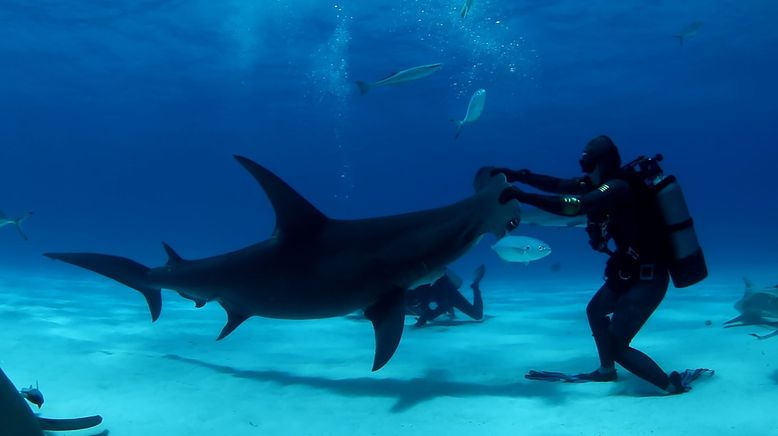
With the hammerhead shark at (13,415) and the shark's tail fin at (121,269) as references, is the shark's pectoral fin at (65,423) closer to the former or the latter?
the hammerhead shark at (13,415)

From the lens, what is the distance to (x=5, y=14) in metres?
28.4

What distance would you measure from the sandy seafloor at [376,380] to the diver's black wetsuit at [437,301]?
0.27 metres

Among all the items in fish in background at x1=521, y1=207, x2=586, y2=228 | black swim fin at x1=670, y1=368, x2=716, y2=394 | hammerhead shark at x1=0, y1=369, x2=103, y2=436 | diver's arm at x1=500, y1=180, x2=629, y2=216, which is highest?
fish in background at x1=521, y1=207, x2=586, y2=228

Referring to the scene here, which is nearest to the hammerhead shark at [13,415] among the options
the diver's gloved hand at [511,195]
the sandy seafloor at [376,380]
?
the sandy seafloor at [376,380]

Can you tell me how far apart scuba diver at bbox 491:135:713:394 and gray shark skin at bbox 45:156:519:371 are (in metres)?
0.56

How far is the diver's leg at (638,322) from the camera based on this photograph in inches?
167

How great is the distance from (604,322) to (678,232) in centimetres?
111

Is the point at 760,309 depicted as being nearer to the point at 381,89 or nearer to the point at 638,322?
the point at 638,322

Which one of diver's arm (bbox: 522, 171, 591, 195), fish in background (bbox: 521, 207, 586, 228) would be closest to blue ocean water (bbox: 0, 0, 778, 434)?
fish in background (bbox: 521, 207, 586, 228)

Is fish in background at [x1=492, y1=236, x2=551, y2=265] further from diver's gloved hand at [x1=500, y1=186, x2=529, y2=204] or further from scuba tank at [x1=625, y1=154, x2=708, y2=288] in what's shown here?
diver's gloved hand at [x1=500, y1=186, x2=529, y2=204]

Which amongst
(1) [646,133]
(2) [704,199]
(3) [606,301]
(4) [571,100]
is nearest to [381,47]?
(4) [571,100]

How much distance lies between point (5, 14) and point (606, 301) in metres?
34.8

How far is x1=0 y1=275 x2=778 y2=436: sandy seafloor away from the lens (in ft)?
12.6

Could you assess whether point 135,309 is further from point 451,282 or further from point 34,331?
point 451,282
